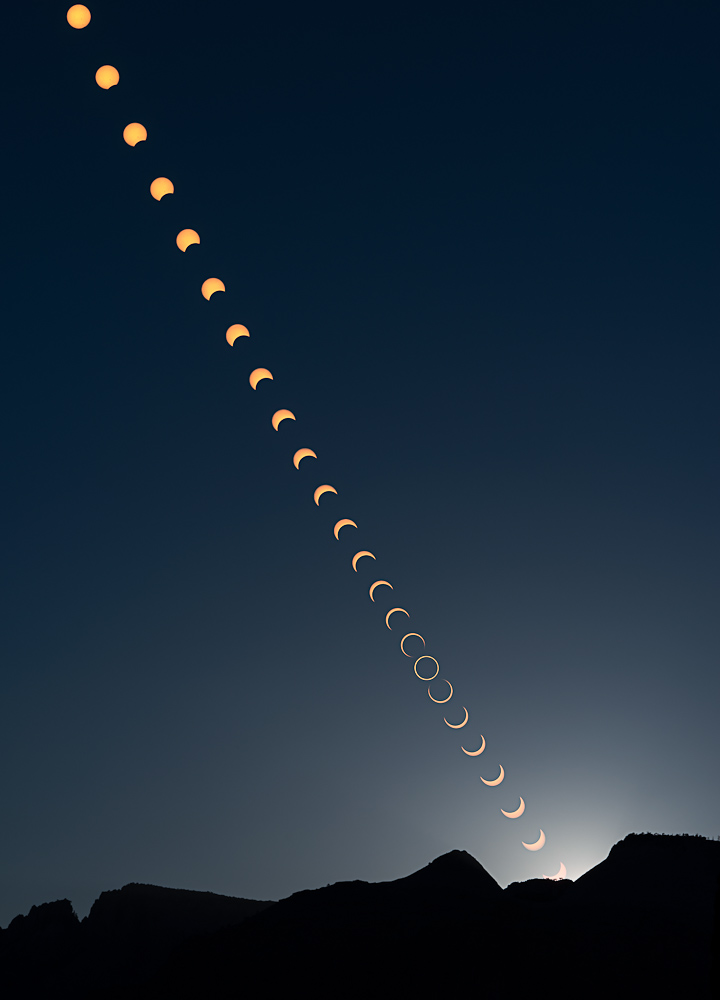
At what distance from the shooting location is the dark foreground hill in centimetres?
4438

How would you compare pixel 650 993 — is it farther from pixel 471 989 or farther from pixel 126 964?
pixel 126 964

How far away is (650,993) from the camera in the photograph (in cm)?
4166

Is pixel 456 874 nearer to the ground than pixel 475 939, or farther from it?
farther from it

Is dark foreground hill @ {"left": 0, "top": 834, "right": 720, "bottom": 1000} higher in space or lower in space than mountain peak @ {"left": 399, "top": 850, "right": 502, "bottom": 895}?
lower

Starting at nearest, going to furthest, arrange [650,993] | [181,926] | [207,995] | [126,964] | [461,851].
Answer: [650,993]
[207,995]
[461,851]
[126,964]
[181,926]

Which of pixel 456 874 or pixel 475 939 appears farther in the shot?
pixel 456 874

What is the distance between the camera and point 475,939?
1891 inches

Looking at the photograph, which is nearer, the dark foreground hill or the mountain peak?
the dark foreground hill

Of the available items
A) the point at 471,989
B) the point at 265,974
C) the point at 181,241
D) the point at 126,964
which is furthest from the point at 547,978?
the point at 126,964

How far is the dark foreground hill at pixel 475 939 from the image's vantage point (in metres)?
44.4

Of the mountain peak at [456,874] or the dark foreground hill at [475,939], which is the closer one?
the dark foreground hill at [475,939]

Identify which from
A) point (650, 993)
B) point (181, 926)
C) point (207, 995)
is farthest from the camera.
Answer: point (181, 926)

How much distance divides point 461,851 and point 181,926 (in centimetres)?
3542

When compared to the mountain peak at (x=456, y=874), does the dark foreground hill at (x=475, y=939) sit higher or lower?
lower
